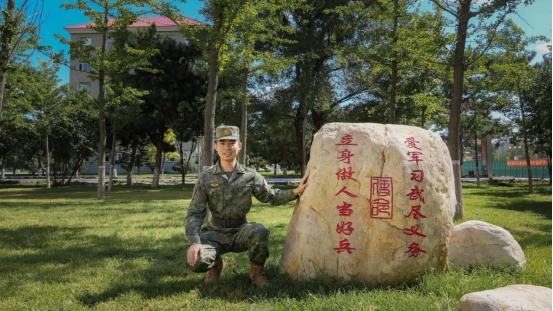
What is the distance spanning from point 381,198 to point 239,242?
4.77 feet

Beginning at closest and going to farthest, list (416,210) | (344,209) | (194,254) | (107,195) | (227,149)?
(194,254) < (416,210) < (344,209) < (227,149) < (107,195)

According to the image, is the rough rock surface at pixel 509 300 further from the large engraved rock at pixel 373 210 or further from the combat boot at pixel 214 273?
the combat boot at pixel 214 273

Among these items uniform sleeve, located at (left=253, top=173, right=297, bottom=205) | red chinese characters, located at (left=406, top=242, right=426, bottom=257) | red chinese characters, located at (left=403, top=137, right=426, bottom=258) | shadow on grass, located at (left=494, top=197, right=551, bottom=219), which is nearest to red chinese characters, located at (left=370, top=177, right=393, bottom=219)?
red chinese characters, located at (left=403, top=137, right=426, bottom=258)

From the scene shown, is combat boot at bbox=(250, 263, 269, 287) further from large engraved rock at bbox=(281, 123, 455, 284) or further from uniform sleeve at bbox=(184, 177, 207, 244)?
uniform sleeve at bbox=(184, 177, 207, 244)

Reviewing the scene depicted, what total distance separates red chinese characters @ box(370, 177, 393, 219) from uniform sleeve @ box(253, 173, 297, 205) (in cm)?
85

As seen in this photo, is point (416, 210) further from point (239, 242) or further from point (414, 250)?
point (239, 242)

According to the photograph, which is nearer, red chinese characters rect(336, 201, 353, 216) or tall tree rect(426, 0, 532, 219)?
red chinese characters rect(336, 201, 353, 216)

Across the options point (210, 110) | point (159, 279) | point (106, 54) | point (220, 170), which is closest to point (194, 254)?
point (220, 170)

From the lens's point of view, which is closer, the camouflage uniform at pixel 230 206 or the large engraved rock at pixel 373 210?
the large engraved rock at pixel 373 210

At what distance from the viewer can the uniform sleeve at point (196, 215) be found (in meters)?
4.34

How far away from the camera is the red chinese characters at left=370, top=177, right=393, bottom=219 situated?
14.2ft

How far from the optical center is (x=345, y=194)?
175 inches

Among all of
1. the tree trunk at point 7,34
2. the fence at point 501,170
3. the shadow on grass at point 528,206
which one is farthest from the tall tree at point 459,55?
the fence at point 501,170

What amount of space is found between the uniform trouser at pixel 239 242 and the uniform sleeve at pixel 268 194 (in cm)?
34
